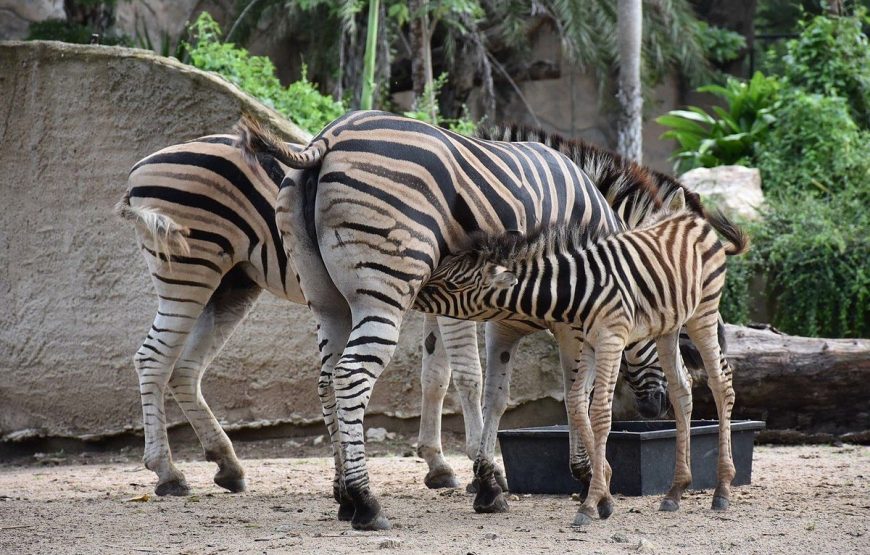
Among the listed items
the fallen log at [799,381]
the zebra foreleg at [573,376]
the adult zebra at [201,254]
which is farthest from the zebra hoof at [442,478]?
the fallen log at [799,381]

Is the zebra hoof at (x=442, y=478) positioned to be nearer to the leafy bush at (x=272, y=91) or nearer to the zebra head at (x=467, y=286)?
the zebra head at (x=467, y=286)

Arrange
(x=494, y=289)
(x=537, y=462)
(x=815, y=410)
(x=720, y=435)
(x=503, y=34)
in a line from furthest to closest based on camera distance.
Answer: (x=503, y=34) < (x=815, y=410) < (x=537, y=462) < (x=720, y=435) < (x=494, y=289)

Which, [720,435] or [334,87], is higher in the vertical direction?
[334,87]

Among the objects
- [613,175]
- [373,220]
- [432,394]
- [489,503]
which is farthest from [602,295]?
[432,394]

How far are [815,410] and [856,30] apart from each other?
7.71 m

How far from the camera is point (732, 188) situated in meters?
11.6

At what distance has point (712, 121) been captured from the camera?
14.5m

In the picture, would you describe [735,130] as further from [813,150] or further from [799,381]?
[799,381]

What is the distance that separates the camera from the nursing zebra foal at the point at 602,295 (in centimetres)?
477

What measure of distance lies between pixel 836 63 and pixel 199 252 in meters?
10.3

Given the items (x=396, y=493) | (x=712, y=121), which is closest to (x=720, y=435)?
(x=396, y=493)

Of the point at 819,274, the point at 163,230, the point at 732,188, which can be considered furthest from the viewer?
the point at 732,188

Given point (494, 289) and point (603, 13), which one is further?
point (603, 13)

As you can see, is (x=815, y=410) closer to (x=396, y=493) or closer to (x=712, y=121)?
(x=396, y=493)
